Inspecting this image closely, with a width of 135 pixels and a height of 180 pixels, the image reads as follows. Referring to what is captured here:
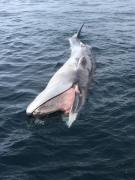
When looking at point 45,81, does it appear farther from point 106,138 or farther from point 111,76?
point 106,138

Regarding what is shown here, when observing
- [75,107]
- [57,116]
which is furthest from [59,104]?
[75,107]

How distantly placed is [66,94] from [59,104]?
0.45 metres

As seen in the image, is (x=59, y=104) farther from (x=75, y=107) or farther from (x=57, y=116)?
(x=75, y=107)

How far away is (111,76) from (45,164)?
21.8 ft

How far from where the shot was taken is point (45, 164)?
10078 mm

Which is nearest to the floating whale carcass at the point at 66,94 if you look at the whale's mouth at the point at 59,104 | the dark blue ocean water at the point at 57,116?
the whale's mouth at the point at 59,104

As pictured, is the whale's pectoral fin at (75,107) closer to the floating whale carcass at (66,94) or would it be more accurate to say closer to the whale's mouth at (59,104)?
the floating whale carcass at (66,94)

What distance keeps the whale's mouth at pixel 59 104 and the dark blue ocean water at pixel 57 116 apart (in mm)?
324

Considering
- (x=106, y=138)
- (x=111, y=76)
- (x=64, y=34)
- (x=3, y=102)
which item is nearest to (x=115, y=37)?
(x=64, y=34)

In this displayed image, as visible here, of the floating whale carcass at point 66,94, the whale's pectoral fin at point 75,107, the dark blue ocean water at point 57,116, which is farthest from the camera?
the floating whale carcass at point 66,94

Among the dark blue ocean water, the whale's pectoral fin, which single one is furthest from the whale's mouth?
the dark blue ocean water

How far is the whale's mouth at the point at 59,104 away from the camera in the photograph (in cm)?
1195

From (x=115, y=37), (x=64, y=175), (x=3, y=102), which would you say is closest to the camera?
(x=64, y=175)

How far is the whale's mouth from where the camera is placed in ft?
39.2
